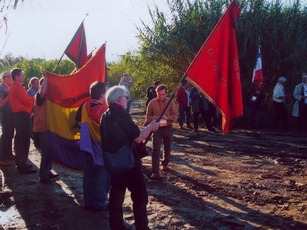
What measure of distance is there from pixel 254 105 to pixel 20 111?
8.85 meters

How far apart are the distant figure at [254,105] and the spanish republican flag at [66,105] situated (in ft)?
26.4

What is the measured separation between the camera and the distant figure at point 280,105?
12.5 m

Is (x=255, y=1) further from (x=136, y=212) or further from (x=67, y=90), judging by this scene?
(x=136, y=212)

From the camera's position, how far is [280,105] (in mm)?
12883

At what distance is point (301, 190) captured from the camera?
642 centimetres

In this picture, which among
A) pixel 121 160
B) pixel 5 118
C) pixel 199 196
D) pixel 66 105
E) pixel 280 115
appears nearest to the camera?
pixel 121 160

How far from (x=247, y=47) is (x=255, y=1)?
6.53ft

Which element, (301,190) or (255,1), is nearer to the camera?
(301,190)

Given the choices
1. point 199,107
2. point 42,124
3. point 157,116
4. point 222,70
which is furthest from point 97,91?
point 199,107

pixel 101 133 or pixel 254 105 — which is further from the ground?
pixel 254 105

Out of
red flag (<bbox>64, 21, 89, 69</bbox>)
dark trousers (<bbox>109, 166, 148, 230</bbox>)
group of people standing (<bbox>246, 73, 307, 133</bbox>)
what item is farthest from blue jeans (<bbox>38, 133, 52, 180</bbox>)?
group of people standing (<bbox>246, 73, 307, 133</bbox>)

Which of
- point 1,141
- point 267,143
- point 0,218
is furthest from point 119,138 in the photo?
point 267,143

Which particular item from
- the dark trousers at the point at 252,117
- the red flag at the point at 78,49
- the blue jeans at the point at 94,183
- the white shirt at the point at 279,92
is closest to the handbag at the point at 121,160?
the blue jeans at the point at 94,183

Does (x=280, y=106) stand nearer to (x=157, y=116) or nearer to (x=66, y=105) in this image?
(x=157, y=116)
